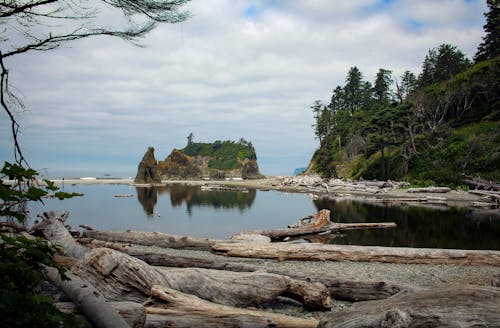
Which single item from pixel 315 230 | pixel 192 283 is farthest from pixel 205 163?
pixel 192 283

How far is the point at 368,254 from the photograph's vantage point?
37.6ft

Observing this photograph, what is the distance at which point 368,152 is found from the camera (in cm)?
6397

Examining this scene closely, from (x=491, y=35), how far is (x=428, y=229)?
59050 mm

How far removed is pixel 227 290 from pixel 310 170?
80.9 m

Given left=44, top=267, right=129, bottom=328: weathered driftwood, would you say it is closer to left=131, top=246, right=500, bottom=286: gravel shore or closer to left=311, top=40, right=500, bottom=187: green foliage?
left=131, top=246, right=500, bottom=286: gravel shore

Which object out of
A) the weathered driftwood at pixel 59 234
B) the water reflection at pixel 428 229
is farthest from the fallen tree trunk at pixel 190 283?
the water reflection at pixel 428 229

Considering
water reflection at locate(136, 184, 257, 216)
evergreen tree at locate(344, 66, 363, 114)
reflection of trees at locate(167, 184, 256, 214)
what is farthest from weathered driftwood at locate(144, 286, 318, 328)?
evergreen tree at locate(344, 66, 363, 114)

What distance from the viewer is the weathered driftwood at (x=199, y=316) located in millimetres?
4871

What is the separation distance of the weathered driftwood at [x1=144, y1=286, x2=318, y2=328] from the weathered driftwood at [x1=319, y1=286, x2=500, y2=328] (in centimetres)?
76

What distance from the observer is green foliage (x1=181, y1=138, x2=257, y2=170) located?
12925 cm

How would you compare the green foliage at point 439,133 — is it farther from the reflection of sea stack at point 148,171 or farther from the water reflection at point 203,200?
the reflection of sea stack at point 148,171

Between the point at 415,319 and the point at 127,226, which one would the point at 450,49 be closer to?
the point at 127,226

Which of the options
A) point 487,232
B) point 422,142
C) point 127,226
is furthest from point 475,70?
point 127,226

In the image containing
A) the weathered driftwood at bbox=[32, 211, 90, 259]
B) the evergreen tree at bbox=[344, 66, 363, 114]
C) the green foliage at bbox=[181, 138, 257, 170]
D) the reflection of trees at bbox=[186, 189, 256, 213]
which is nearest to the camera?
the weathered driftwood at bbox=[32, 211, 90, 259]
